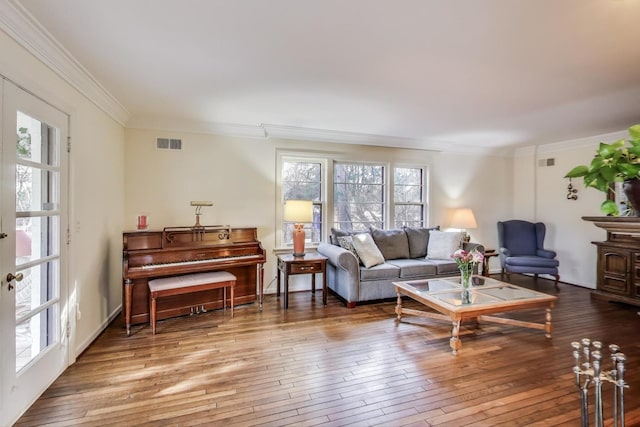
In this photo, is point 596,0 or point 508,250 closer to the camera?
point 596,0

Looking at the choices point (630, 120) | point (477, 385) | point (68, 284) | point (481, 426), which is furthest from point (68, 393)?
point (630, 120)

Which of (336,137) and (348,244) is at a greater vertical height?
(336,137)

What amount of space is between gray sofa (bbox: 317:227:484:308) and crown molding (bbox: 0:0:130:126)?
119 inches

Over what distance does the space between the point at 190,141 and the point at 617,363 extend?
438 centimetres

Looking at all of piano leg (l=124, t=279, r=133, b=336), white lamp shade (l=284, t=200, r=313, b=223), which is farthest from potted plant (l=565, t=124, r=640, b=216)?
piano leg (l=124, t=279, r=133, b=336)

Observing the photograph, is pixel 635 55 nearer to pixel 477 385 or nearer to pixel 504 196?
pixel 477 385

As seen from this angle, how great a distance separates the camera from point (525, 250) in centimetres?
539

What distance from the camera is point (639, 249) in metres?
3.91

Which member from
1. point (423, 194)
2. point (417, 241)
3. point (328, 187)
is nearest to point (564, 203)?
point (423, 194)

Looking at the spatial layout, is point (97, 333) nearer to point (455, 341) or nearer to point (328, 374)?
point (328, 374)

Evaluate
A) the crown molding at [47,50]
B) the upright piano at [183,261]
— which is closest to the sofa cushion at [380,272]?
the upright piano at [183,261]

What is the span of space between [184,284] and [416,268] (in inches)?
113

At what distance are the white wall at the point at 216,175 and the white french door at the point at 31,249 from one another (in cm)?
155

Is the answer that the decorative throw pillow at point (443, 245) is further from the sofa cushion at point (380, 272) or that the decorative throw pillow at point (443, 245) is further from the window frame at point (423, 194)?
the sofa cushion at point (380, 272)
